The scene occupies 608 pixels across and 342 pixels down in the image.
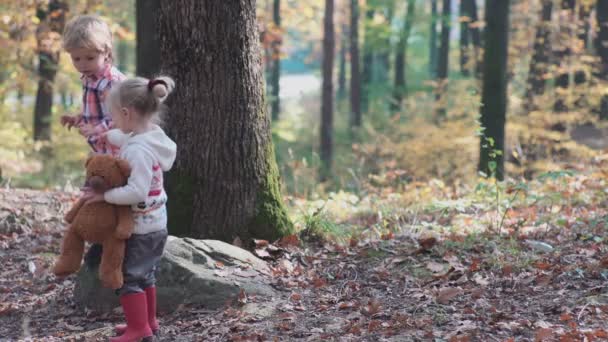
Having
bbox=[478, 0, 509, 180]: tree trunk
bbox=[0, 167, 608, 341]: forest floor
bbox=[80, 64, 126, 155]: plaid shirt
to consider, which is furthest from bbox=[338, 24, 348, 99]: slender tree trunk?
bbox=[80, 64, 126, 155]: plaid shirt

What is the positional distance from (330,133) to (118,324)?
17151 millimetres

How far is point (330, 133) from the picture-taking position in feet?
70.6

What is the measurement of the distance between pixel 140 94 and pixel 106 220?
0.76 meters

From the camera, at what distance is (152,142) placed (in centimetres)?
391

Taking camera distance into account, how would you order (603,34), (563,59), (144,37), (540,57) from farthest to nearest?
1. (603,34)
2. (563,59)
3. (540,57)
4. (144,37)

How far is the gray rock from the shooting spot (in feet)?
15.7

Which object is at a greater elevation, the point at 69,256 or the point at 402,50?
the point at 402,50

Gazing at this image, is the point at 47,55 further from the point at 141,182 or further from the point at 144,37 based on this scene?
the point at 141,182

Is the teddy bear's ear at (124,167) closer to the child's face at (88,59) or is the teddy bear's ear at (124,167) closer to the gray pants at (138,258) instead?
the gray pants at (138,258)

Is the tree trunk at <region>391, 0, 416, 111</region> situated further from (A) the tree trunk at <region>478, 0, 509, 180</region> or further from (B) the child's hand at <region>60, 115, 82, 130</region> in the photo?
(B) the child's hand at <region>60, 115, 82, 130</region>

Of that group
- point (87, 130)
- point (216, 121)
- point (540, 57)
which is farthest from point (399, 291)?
point (540, 57)

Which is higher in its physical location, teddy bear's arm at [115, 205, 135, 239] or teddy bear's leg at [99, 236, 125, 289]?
teddy bear's arm at [115, 205, 135, 239]

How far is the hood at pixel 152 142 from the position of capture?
3900mm

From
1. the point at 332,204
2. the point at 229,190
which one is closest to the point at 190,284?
the point at 229,190
